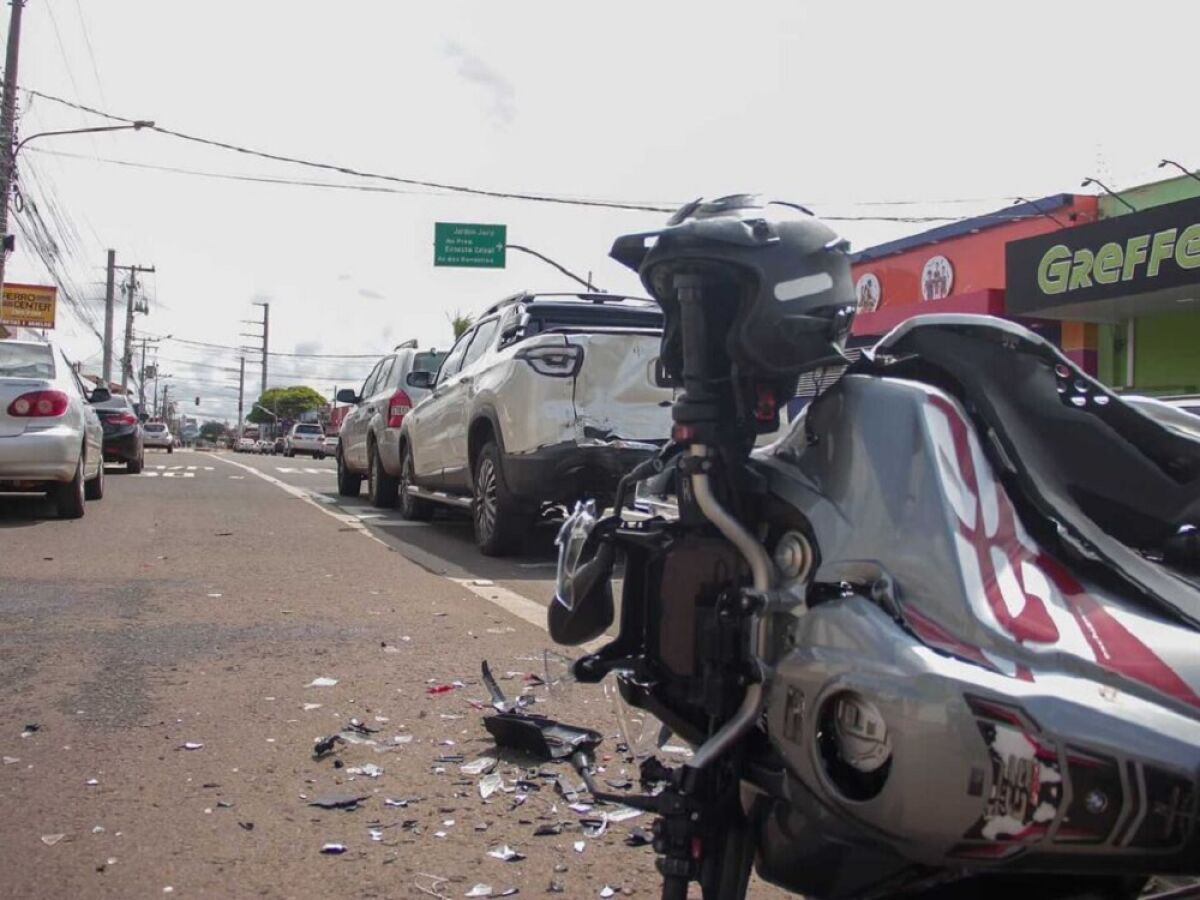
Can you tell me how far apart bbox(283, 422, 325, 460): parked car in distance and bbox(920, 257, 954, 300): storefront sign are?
94.9 feet

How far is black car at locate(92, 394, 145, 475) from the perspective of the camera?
18.9m

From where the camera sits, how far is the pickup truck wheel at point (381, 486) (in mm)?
13758

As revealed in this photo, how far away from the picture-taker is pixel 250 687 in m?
4.83

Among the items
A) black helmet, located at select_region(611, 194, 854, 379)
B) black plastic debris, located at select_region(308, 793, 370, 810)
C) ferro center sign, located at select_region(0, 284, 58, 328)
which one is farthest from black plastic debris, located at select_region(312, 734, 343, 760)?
ferro center sign, located at select_region(0, 284, 58, 328)

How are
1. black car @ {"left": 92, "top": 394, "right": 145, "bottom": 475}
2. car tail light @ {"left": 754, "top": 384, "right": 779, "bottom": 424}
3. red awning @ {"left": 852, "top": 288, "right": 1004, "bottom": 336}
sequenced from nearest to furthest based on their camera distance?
car tail light @ {"left": 754, "top": 384, "right": 779, "bottom": 424}
black car @ {"left": 92, "top": 394, "right": 145, "bottom": 475}
red awning @ {"left": 852, "top": 288, "right": 1004, "bottom": 336}

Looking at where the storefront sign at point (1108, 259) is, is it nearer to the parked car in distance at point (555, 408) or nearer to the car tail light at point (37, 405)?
the parked car in distance at point (555, 408)

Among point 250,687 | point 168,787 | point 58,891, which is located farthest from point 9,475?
point 58,891

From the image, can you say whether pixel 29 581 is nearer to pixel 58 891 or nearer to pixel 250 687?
pixel 250 687

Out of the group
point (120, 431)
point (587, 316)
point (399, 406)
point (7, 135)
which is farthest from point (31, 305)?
point (587, 316)

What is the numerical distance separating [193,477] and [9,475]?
10365 mm

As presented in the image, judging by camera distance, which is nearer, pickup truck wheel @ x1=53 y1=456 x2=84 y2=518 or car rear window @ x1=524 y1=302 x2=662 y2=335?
car rear window @ x1=524 y1=302 x2=662 y2=335

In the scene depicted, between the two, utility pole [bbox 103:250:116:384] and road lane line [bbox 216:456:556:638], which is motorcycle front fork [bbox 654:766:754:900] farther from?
utility pole [bbox 103:250:116:384]

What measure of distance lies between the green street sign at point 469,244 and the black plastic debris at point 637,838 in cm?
3093

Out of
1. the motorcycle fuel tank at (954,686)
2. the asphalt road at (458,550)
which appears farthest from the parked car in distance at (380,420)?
the motorcycle fuel tank at (954,686)
